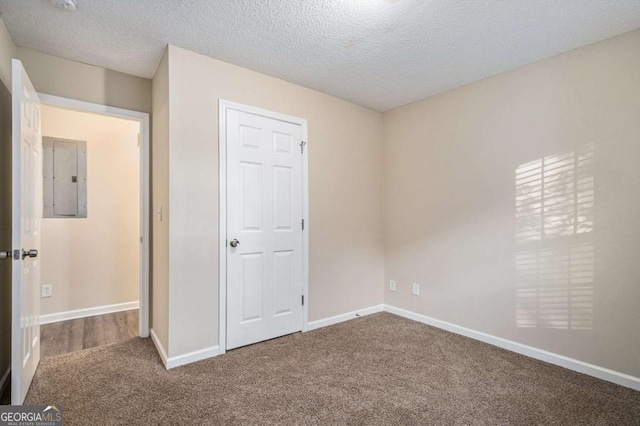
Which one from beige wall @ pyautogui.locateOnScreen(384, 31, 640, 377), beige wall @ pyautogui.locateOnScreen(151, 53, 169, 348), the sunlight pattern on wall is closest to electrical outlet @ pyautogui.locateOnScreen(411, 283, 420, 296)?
beige wall @ pyautogui.locateOnScreen(384, 31, 640, 377)

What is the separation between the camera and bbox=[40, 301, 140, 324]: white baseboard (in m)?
3.42

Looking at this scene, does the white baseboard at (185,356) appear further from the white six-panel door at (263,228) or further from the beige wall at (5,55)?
the beige wall at (5,55)

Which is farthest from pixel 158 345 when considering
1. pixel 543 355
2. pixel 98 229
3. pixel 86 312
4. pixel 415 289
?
pixel 543 355

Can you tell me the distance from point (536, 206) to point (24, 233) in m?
3.56

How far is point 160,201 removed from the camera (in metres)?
2.65

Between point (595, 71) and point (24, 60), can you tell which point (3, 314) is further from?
point (595, 71)

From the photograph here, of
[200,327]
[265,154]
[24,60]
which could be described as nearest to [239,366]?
[200,327]

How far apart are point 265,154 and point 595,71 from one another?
2615mm

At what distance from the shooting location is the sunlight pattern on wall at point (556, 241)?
2344mm

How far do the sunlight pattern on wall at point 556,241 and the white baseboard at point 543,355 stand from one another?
0.67 feet

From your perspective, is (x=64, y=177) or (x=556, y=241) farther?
(x=64, y=177)

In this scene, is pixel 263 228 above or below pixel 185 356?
above

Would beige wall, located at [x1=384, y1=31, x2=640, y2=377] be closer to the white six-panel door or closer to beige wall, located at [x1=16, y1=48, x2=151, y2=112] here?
the white six-panel door

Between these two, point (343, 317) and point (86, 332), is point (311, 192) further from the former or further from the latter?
point (86, 332)
